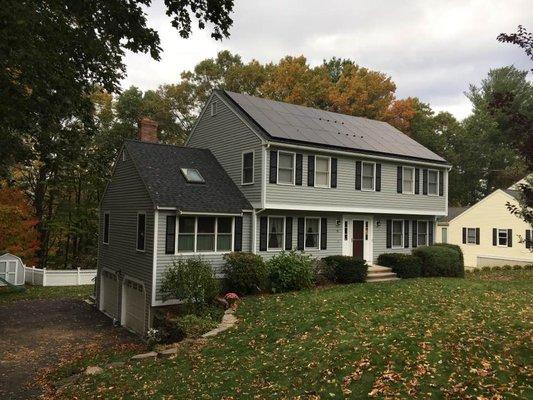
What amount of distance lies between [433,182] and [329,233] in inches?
317

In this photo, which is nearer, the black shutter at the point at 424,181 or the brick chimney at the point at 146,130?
the brick chimney at the point at 146,130

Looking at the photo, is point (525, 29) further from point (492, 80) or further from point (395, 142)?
point (492, 80)

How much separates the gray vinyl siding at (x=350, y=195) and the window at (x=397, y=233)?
98 cm

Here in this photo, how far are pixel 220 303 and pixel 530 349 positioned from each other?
10.1 meters

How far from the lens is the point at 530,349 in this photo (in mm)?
8297

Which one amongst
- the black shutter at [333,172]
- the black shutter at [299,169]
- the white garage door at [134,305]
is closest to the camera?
the white garage door at [134,305]

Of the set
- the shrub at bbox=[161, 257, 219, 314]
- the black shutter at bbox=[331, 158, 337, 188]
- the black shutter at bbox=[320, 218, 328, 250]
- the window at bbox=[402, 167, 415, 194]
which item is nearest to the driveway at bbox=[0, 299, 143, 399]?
the shrub at bbox=[161, 257, 219, 314]

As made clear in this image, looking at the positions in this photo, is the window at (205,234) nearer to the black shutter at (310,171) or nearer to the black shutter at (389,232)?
the black shutter at (310,171)

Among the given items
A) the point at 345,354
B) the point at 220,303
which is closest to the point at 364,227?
the point at 220,303

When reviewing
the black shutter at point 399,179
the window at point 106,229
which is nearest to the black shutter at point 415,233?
the black shutter at point 399,179

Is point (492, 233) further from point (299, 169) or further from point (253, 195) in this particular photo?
point (253, 195)

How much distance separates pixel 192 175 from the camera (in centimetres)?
1911

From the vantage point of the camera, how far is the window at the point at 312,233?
67.1 ft

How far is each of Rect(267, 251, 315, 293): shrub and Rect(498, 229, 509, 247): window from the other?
23060mm
